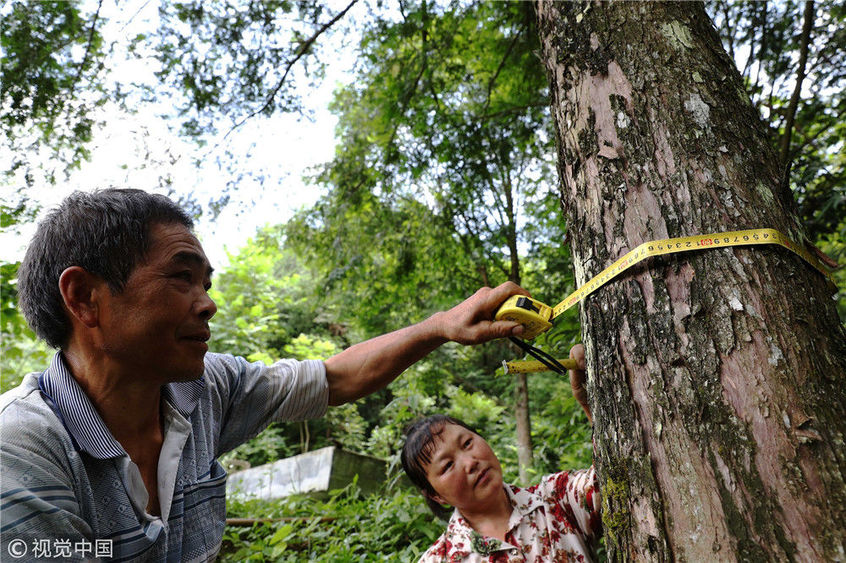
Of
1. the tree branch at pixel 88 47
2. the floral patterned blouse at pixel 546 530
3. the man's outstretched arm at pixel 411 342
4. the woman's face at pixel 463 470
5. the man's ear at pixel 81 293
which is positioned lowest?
the floral patterned blouse at pixel 546 530

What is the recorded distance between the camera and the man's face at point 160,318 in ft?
5.32

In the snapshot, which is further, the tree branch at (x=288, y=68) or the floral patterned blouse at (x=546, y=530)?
the tree branch at (x=288, y=68)

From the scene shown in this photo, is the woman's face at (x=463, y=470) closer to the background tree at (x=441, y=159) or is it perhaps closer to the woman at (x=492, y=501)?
the woman at (x=492, y=501)

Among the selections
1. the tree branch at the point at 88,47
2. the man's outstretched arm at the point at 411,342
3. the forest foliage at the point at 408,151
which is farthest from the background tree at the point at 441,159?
the man's outstretched arm at the point at 411,342

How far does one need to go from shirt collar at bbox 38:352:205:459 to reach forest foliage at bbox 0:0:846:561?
5.73ft

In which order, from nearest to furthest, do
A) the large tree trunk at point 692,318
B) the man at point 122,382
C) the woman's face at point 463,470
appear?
the large tree trunk at point 692,318 < the man at point 122,382 < the woman's face at point 463,470

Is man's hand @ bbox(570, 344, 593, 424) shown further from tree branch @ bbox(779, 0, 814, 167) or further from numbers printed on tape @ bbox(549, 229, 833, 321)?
tree branch @ bbox(779, 0, 814, 167)

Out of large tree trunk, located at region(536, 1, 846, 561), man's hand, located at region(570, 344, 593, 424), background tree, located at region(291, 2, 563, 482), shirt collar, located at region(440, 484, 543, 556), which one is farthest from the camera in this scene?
background tree, located at region(291, 2, 563, 482)

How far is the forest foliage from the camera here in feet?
11.2

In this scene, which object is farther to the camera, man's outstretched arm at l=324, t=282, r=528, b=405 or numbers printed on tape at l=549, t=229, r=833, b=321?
man's outstretched arm at l=324, t=282, r=528, b=405

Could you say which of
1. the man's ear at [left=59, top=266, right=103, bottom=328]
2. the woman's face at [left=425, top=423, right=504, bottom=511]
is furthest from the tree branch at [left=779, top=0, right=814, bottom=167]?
the man's ear at [left=59, top=266, right=103, bottom=328]

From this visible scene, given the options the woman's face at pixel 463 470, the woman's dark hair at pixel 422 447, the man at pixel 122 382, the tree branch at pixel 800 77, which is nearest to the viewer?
the man at pixel 122 382

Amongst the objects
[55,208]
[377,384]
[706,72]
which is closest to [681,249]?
[706,72]

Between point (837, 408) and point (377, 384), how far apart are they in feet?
5.06
